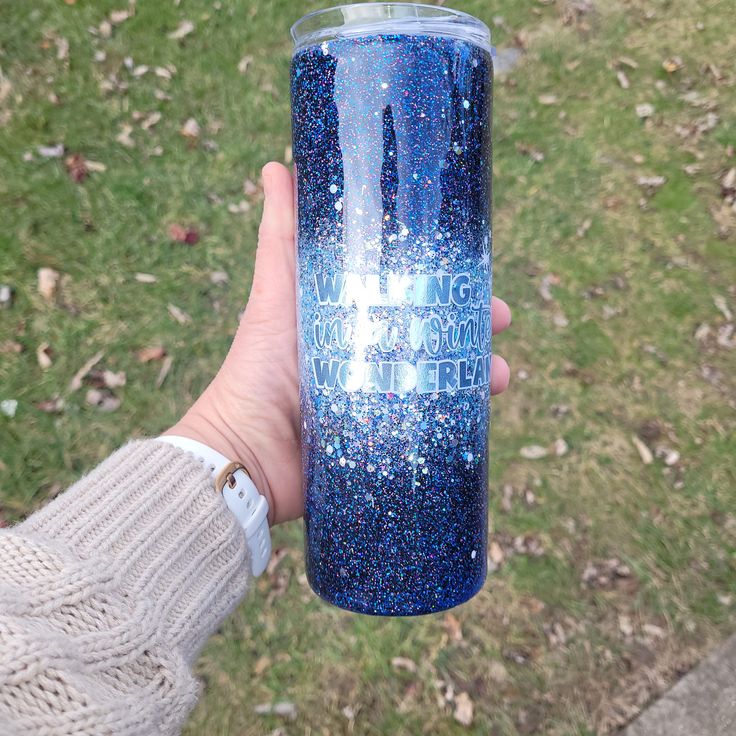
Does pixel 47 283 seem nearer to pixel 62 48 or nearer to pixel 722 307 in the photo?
pixel 62 48

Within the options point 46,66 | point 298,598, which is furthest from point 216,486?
point 46,66

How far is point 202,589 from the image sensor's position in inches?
65.1

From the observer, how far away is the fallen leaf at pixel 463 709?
8.75ft

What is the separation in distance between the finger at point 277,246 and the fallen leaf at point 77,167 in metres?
1.54

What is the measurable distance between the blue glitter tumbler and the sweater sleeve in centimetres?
31

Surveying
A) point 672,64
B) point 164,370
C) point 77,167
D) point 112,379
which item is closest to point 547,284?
point 672,64

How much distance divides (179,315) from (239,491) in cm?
146

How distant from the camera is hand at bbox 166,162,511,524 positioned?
2031 millimetres

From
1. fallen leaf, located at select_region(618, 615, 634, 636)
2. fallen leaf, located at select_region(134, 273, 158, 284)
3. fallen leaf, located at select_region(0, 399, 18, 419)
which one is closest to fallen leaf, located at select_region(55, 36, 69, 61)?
fallen leaf, located at select_region(134, 273, 158, 284)

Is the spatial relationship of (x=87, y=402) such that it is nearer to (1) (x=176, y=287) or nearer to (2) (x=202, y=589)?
(1) (x=176, y=287)

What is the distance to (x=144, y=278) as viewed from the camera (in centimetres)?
310

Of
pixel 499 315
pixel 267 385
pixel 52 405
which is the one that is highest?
pixel 499 315

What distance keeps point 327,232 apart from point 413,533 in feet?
2.35

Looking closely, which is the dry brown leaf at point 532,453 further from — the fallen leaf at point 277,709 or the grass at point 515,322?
the fallen leaf at point 277,709
